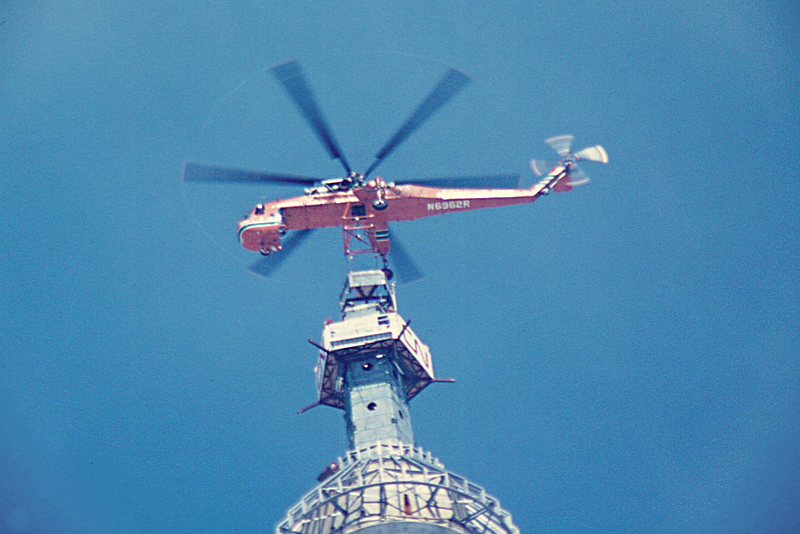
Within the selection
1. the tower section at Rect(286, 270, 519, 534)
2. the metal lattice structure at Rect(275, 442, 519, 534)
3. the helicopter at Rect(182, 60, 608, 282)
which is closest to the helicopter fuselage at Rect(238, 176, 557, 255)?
the helicopter at Rect(182, 60, 608, 282)

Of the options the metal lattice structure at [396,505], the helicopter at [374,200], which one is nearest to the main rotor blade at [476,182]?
the helicopter at [374,200]

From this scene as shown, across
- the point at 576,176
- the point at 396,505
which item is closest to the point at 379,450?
the point at 396,505

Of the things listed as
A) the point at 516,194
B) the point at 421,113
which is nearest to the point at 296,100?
the point at 421,113

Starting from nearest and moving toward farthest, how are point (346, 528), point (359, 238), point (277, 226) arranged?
point (346, 528) → point (277, 226) → point (359, 238)

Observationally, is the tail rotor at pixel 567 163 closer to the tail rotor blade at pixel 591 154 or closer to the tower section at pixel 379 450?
the tail rotor blade at pixel 591 154

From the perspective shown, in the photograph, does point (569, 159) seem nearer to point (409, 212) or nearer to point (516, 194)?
point (516, 194)

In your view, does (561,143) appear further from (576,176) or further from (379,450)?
(379,450)
